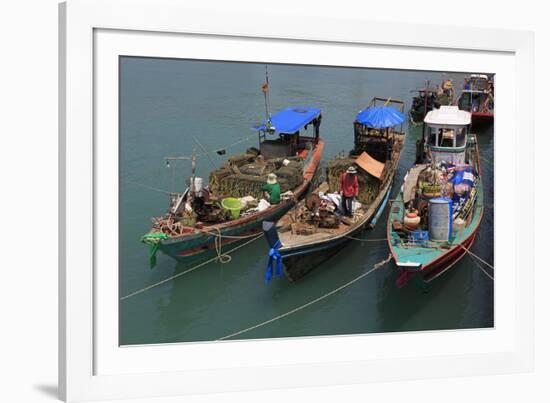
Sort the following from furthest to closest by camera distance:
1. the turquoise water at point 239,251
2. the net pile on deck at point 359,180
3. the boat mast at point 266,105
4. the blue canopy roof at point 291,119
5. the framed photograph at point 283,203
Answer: the net pile on deck at point 359,180 < the blue canopy roof at point 291,119 < the boat mast at point 266,105 < the turquoise water at point 239,251 < the framed photograph at point 283,203

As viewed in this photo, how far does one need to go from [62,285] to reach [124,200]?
1.10m

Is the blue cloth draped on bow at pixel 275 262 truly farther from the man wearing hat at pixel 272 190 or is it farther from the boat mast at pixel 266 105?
the boat mast at pixel 266 105

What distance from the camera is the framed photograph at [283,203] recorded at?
24.7ft

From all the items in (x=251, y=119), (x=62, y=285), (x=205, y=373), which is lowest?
(x=205, y=373)

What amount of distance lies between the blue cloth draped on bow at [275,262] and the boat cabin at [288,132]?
66.0 inches

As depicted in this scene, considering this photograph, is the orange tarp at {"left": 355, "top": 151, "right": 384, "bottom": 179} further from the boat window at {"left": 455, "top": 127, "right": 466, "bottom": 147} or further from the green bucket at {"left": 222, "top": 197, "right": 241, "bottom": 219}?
the green bucket at {"left": 222, "top": 197, "right": 241, "bottom": 219}

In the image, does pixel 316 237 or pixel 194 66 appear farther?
pixel 316 237

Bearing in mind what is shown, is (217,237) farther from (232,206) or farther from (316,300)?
(316,300)

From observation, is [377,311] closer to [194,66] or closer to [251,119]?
[251,119]

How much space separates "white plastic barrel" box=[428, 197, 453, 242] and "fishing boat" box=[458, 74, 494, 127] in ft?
4.01

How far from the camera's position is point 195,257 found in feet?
32.4

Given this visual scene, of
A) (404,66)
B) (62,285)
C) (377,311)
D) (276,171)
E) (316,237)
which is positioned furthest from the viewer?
(276,171)

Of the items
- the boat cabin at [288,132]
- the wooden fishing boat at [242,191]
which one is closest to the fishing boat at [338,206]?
the wooden fishing boat at [242,191]

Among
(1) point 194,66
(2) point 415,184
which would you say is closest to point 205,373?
(1) point 194,66
